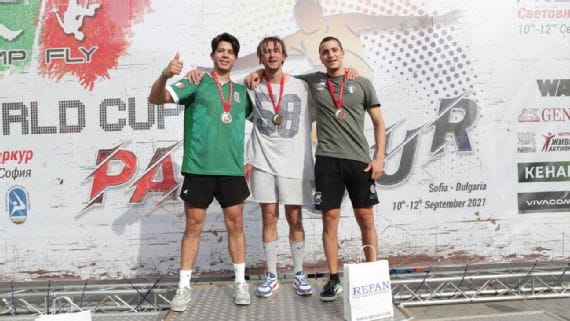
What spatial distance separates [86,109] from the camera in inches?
145

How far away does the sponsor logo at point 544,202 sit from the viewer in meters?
3.80

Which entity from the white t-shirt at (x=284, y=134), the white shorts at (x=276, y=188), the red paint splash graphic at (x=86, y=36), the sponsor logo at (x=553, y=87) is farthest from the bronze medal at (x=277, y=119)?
the sponsor logo at (x=553, y=87)

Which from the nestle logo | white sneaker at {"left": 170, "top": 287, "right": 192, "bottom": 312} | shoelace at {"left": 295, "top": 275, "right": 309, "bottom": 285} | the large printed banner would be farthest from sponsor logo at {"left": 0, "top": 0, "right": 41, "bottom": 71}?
the nestle logo

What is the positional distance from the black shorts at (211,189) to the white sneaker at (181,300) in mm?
509

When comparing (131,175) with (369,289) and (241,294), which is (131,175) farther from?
(369,289)

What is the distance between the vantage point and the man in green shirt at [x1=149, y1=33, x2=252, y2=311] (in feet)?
8.91

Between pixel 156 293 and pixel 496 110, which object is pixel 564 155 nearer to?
pixel 496 110

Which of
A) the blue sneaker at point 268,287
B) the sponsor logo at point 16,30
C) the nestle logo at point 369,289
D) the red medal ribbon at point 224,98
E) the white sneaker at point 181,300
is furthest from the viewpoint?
the sponsor logo at point 16,30

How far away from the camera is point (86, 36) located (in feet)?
12.0

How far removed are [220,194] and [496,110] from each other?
2.41 meters

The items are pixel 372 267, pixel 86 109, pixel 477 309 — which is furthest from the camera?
pixel 86 109

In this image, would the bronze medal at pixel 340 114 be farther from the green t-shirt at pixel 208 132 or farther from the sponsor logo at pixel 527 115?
the sponsor logo at pixel 527 115

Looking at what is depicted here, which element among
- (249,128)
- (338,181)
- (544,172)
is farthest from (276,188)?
(544,172)

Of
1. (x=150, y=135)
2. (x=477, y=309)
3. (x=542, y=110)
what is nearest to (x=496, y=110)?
(x=542, y=110)
